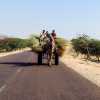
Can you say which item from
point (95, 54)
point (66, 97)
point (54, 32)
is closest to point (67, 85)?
point (66, 97)

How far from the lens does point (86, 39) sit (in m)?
67.9

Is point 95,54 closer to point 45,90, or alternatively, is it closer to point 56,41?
point 56,41

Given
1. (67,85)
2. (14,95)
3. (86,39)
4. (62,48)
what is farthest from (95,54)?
(14,95)

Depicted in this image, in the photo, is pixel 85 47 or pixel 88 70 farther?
pixel 85 47

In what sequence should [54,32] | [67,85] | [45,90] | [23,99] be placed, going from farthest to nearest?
[54,32]
[67,85]
[45,90]
[23,99]

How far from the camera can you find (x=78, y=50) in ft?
227

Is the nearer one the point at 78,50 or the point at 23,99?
the point at 23,99

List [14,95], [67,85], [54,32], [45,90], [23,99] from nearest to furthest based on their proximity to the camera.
Result: 1. [23,99]
2. [14,95]
3. [45,90]
4. [67,85]
5. [54,32]

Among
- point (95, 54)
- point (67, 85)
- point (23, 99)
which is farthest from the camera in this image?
point (95, 54)

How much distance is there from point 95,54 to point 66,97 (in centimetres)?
5405

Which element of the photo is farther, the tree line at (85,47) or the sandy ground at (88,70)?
the tree line at (85,47)

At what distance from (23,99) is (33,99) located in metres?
0.30

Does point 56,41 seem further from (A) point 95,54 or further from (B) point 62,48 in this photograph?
(A) point 95,54

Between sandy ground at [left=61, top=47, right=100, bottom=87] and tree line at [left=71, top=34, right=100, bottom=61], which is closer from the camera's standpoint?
sandy ground at [left=61, top=47, right=100, bottom=87]
